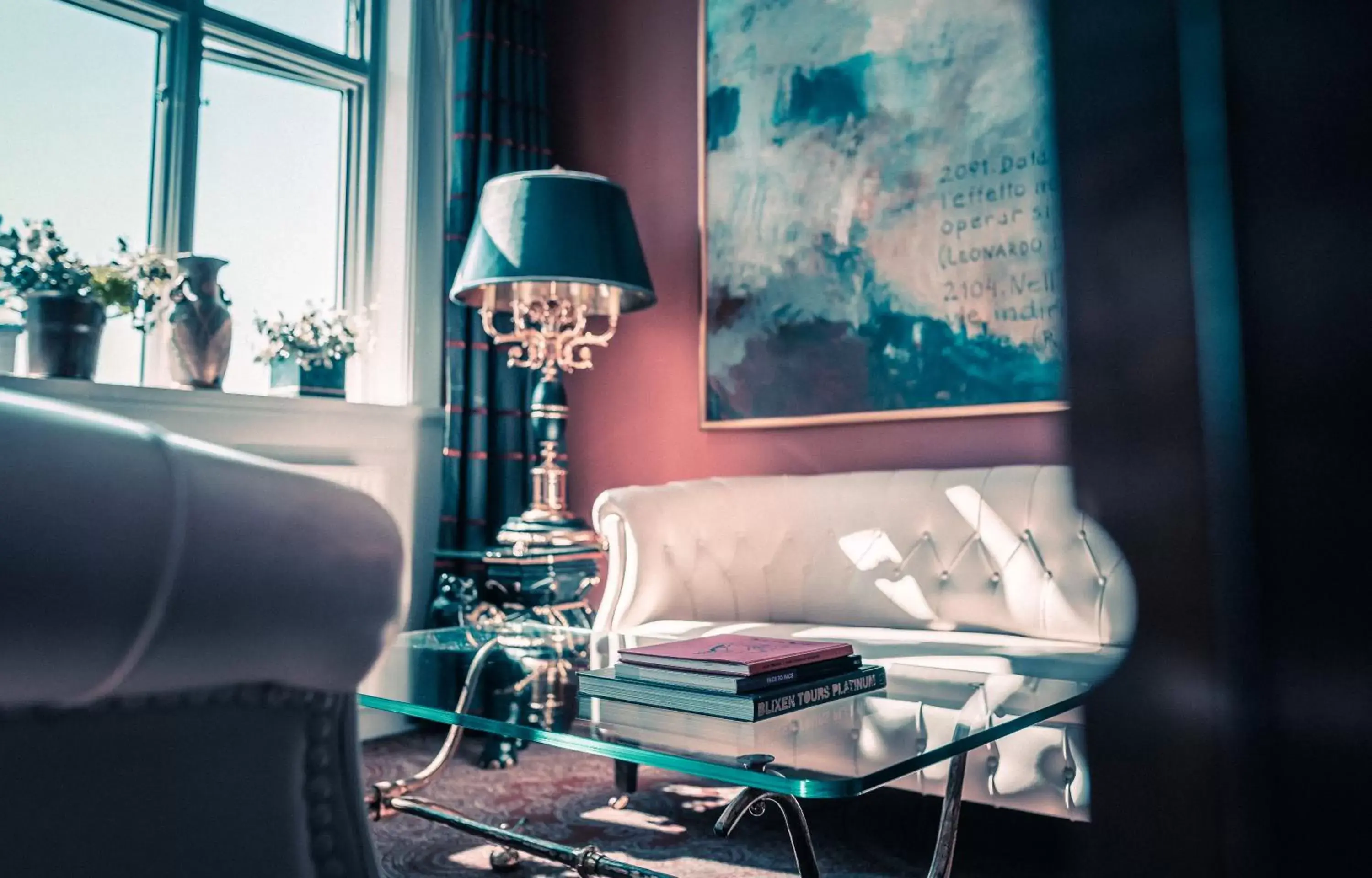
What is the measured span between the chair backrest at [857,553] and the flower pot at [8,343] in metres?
1.67

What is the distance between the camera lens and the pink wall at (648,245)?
342cm

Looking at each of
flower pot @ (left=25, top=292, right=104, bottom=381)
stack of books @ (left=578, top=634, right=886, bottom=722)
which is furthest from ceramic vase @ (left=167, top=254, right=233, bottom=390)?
stack of books @ (left=578, top=634, right=886, bottom=722)

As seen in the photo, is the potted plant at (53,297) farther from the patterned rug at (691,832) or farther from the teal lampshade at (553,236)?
the patterned rug at (691,832)

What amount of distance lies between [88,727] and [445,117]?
3.64 m

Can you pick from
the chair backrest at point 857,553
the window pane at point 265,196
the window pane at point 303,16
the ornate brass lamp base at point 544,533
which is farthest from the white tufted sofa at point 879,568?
the window pane at point 303,16

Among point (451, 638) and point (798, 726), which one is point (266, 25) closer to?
point (451, 638)

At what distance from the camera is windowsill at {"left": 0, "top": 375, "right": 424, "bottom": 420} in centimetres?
254

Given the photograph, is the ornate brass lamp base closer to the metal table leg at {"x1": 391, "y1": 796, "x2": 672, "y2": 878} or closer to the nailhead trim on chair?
the metal table leg at {"x1": 391, "y1": 796, "x2": 672, "y2": 878}

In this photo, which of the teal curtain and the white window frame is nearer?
the white window frame

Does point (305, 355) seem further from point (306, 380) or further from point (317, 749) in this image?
point (317, 749)

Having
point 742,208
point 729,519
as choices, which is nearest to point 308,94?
point 742,208

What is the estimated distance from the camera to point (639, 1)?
148 inches

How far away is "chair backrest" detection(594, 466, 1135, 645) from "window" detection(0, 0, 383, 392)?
5.33 feet

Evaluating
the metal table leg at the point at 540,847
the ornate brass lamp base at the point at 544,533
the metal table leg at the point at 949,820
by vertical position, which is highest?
the ornate brass lamp base at the point at 544,533
